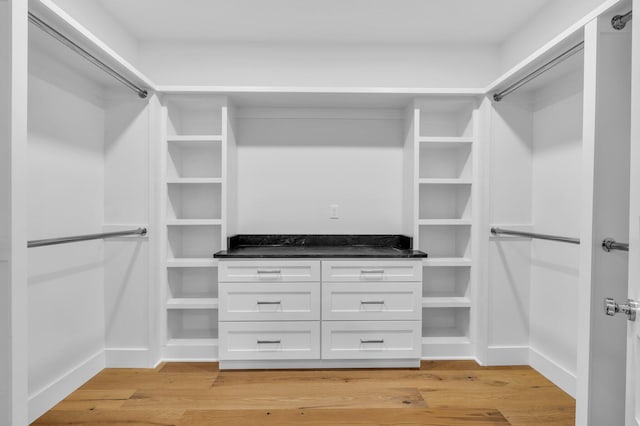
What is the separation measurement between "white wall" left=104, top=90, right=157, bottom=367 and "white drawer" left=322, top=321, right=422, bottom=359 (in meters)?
1.33

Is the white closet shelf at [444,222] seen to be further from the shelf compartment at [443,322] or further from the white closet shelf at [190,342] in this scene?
the white closet shelf at [190,342]

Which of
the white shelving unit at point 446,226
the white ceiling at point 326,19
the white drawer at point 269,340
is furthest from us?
the white shelving unit at point 446,226

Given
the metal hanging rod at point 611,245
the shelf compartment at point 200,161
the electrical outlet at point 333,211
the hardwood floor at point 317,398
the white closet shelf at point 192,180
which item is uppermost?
the shelf compartment at point 200,161

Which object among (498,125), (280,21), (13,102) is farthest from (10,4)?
(498,125)

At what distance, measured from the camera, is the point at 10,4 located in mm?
1296

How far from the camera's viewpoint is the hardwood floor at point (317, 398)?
6.65 ft

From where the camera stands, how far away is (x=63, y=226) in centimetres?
224

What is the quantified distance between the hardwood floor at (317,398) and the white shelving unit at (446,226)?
307 millimetres

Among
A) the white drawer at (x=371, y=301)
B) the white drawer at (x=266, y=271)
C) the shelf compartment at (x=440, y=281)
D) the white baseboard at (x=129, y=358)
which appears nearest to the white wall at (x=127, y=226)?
the white baseboard at (x=129, y=358)

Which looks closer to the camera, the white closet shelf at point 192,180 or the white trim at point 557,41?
the white trim at point 557,41

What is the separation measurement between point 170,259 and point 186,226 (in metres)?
0.34

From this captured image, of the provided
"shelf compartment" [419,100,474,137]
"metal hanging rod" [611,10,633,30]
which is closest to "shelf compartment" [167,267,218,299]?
"shelf compartment" [419,100,474,137]

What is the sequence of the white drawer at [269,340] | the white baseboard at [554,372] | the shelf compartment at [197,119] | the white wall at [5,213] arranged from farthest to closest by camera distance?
the shelf compartment at [197,119]
the white drawer at [269,340]
the white baseboard at [554,372]
the white wall at [5,213]

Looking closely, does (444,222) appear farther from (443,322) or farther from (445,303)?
(443,322)
